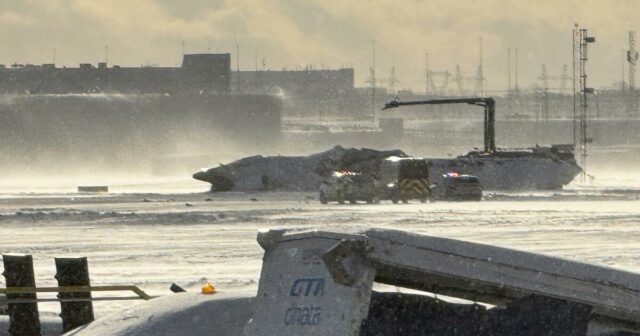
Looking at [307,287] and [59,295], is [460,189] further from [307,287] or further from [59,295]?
[307,287]

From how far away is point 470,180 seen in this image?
6862 cm

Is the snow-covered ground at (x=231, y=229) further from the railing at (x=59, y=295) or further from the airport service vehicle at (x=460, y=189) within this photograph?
the railing at (x=59, y=295)

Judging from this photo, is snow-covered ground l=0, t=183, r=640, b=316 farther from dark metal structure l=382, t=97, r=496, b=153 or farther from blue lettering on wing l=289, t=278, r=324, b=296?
dark metal structure l=382, t=97, r=496, b=153

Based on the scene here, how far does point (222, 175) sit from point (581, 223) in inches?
1600

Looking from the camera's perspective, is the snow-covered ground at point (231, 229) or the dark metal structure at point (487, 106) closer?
the snow-covered ground at point (231, 229)

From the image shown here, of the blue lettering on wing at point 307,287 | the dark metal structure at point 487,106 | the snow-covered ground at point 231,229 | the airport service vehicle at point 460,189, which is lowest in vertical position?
the snow-covered ground at point 231,229

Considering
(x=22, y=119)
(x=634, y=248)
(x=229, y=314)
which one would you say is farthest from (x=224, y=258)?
(x=22, y=119)

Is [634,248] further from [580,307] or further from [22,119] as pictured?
[22,119]

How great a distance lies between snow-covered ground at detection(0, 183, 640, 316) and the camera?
26.7 meters

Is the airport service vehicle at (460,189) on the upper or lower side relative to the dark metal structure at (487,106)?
lower

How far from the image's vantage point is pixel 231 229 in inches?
1668

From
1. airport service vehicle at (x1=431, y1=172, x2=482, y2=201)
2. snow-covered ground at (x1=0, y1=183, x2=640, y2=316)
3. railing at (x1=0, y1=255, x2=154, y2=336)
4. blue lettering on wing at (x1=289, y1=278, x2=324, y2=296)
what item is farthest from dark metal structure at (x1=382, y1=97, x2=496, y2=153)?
blue lettering on wing at (x1=289, y1=278, x2=324, y2=296)

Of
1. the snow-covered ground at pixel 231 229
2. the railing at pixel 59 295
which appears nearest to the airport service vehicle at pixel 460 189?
the snow-covered ground at pixel 231 229

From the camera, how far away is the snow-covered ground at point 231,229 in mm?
26719
